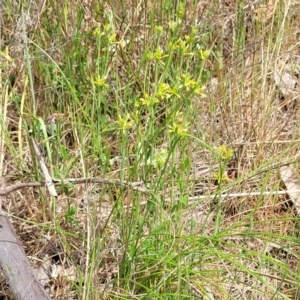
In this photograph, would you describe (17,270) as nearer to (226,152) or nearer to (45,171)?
(45,171)

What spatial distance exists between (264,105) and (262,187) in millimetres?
428

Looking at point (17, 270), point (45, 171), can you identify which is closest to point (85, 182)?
point (45, 171)

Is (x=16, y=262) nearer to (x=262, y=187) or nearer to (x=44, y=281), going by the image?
(x=44, y=281)

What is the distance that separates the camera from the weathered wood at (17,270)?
1.41 metres

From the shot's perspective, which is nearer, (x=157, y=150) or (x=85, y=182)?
(x=85, y=182)

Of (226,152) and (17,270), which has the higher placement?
(226,152)

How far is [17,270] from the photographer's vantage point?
146 centimetres

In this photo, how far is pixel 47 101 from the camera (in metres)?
2.08

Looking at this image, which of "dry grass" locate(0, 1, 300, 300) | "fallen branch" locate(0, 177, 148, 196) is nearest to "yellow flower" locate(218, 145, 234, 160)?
"dry grass" locate(0, 1, 300, 300)

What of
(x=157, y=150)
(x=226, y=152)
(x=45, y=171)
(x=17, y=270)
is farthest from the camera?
(x=157, y=150)

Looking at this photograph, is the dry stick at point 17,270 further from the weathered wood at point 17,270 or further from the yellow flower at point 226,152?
the yellow flower at point 226,152

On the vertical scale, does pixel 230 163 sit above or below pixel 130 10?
below

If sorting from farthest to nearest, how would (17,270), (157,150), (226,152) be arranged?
(157,150) < (226,152) < (17,270)

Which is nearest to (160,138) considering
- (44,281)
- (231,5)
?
(44,281)
